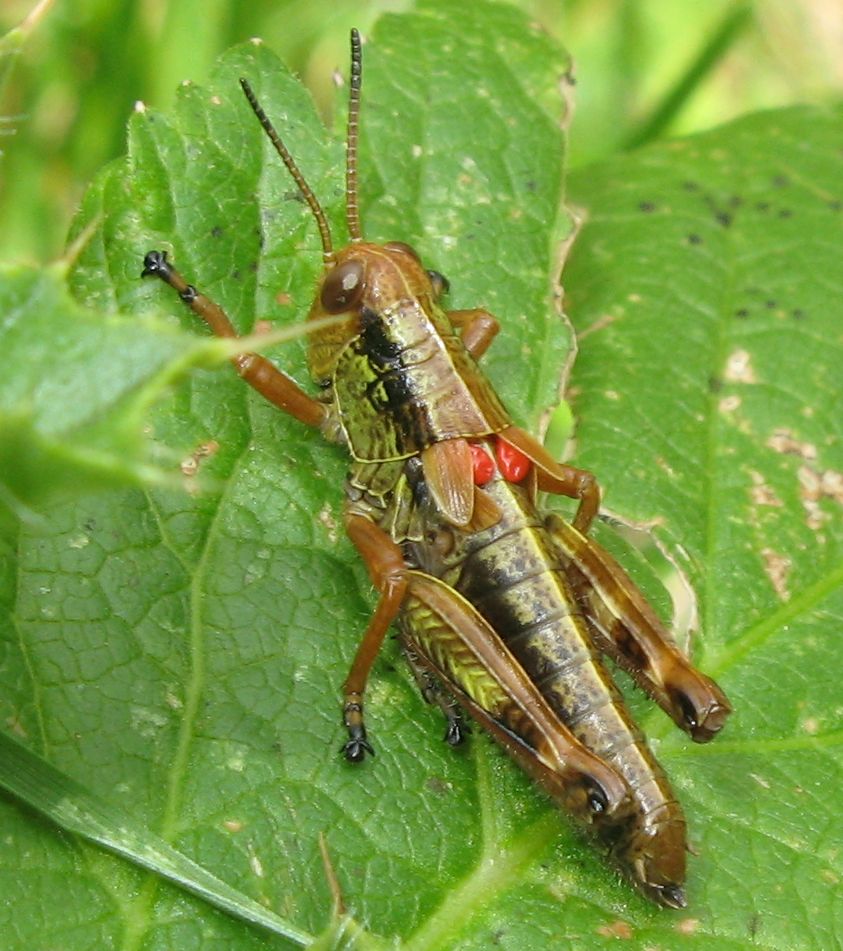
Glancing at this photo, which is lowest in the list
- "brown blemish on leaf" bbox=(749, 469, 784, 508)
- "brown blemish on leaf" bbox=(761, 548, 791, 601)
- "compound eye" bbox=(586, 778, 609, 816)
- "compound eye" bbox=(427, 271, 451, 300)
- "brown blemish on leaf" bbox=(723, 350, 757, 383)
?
"compound eye" bbox=(586, 778, 609, 816)

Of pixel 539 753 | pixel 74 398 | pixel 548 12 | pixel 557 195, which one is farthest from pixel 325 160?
pixel 548 12

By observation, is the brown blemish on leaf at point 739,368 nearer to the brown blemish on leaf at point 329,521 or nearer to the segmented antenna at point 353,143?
the segmented antenna at point 353,143

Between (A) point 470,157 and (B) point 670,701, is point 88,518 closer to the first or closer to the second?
(B) point 670,701

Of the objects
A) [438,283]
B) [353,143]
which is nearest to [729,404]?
[438,283]

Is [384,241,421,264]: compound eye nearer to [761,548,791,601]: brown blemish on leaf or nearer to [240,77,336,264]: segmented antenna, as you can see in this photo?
[240,77,336,264]: segmented antenna

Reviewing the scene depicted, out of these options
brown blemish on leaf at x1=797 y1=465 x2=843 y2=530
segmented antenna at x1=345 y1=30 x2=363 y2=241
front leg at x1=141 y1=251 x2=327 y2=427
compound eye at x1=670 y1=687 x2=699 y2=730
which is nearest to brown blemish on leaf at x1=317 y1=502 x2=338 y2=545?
front leg at x1=141 y1=251 x2=327 y2=427

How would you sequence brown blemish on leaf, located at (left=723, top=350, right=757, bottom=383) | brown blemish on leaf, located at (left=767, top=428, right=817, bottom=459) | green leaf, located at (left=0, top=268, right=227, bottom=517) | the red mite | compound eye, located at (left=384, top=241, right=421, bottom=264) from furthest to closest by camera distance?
brown blemish on leaf, located at (left=723, top=350, right=757, bottom=383) < brown blemish on leaf, located at (left=767, top=428, right=817, bottom=459) < compound eye, located at (left=384, top=241, right=421, bottom=264) < the red mite < green leaf, located at (left=0, top=268, right=227, bottom=517)

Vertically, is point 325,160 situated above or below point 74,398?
below
